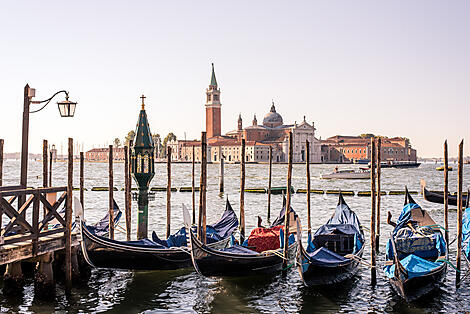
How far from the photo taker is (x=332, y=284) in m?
7.44

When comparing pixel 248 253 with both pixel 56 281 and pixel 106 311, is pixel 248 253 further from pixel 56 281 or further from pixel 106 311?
pixel 56 281

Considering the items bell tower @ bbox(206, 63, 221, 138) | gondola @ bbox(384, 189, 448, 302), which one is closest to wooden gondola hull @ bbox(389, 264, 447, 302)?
gondola @ bbox(384, 189, 448, 302)

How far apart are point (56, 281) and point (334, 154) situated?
282ft

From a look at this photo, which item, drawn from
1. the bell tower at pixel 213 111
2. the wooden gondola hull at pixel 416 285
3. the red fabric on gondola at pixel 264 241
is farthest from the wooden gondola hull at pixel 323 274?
the bell tower at pixel 213 111

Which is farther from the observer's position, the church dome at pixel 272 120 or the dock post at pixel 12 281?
the church dome at pixel 272 120

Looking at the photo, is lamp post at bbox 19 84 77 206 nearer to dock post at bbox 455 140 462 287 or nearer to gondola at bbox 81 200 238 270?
gondola at bbox 81 200 238 270

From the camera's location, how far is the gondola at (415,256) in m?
6.68

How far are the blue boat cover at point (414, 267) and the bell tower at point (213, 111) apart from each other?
83.7m

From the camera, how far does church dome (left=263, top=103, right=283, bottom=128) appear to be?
93.2 metres

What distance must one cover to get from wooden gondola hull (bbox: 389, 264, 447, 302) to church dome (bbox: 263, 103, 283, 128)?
8648 centimetres

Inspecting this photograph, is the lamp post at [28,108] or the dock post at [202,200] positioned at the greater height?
the lamp post at [28,108]

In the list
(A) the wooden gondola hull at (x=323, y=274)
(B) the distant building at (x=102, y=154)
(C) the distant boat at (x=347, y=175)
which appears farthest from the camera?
(B) the distant building at (x=102, y=154)

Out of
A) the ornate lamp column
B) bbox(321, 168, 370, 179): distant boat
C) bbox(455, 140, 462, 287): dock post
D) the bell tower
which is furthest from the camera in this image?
the bell tower

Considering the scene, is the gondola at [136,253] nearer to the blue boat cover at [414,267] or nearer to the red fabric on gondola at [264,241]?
the red fabric on gondola at [264,241]
